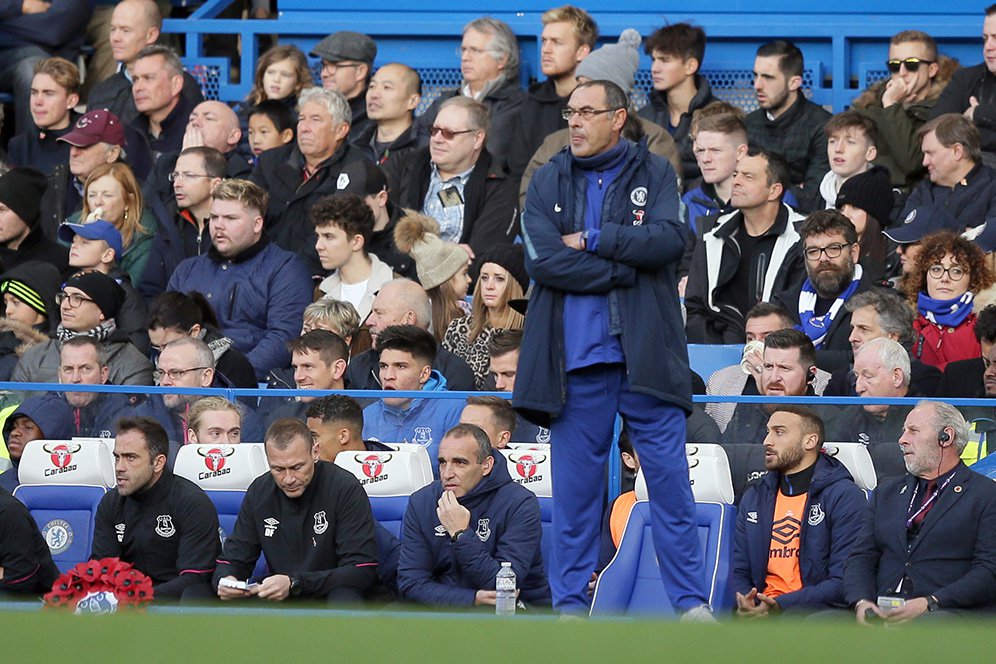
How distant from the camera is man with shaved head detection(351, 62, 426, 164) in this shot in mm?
11484

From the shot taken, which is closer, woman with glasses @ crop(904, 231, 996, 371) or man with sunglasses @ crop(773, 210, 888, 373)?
woman with glasses @ crop(904, 231, 996, 371)

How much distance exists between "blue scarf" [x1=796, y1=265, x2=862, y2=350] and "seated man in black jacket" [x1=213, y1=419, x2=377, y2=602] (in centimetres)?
257

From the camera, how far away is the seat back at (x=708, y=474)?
298 inches

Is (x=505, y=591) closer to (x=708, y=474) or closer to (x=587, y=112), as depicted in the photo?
(x=708, y=474)

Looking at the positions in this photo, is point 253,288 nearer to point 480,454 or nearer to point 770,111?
point 480,454

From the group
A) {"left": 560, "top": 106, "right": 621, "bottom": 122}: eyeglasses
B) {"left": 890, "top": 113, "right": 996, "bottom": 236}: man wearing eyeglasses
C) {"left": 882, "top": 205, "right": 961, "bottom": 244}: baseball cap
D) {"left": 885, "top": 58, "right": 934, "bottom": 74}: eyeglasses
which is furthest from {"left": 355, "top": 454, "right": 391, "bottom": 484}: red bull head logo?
{"left": 885, "top": 58, "right": 934, "bottom": 74}: eyeglasses

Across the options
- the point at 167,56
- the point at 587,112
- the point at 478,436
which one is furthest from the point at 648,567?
the point at 167,56

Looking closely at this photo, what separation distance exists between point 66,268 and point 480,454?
4204 millimetres

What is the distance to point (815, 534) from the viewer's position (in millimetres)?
7391

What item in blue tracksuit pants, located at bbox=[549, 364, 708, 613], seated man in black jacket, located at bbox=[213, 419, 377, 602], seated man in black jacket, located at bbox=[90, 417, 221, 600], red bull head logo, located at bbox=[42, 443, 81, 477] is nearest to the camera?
blue tracksuit pants, located at bbox=[549, 364, 708, 613]

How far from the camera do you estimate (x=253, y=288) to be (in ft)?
32.5

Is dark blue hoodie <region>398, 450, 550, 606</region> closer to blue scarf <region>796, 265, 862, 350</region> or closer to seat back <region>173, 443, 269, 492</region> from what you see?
seat back <region>173, 443, 269, 492</region>

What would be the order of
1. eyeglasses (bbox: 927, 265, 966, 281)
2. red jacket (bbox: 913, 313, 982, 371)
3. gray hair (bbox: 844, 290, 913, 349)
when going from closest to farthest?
gray hair (bbox: 844, 290, 913, 349), red jacket (bbox: 913, 313, 982, 371), eyeglasses (bbox: 927, 265, 966, 281)

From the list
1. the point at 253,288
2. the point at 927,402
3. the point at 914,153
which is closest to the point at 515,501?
the point at 927,402
